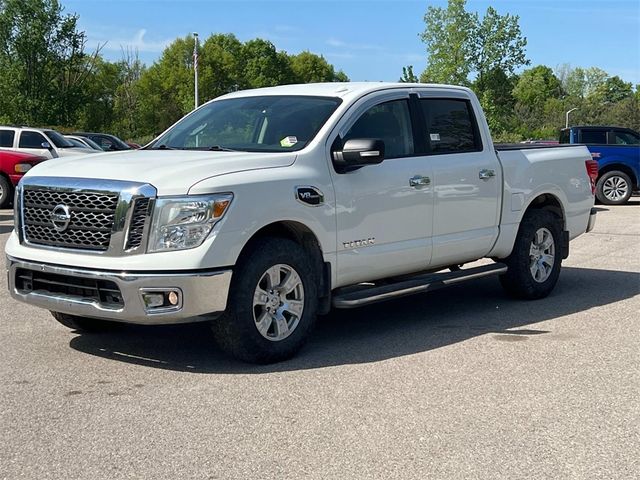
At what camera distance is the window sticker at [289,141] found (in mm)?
6259

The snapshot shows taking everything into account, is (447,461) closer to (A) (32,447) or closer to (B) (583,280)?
(A) (32,447)

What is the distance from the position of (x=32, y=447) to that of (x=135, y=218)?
5.34ft

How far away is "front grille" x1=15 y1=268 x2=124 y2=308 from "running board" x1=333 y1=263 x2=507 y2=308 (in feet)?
5.33

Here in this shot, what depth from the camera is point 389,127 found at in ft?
22.5

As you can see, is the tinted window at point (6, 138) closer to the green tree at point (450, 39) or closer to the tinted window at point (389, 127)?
the tinted window at point (389, 127)

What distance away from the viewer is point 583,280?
953 cm

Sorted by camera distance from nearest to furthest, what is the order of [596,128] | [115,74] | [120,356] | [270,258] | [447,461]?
[447,461] → [270,258] → [120,356] → [596,128] → [115,74]

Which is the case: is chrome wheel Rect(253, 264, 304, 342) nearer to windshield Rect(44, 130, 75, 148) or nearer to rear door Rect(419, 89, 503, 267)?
rear door Rect(419, 89, 503, 267)

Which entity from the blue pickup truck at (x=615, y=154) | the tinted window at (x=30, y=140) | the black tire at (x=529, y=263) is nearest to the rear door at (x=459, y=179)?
the black tire at (x=529, y=263)

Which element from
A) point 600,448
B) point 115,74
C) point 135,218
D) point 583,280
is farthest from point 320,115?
point 115,74

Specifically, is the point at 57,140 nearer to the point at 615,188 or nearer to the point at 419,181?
the point at 615,188

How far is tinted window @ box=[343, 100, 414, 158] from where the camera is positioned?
664 centimetres

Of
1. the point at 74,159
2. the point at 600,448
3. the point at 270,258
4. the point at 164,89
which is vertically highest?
the point at 164,89

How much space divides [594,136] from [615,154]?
64 cm
